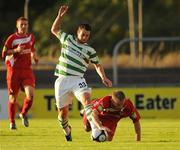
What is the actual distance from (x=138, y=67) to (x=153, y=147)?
1762 centimetres

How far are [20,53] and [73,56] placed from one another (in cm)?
412

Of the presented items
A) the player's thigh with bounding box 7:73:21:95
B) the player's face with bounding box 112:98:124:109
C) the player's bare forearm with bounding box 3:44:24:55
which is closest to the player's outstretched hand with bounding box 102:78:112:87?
the player's face with bounding box 112:98:124:109

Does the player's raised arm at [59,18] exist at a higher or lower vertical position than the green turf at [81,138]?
higher

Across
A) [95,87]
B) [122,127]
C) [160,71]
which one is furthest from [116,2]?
[122,127]

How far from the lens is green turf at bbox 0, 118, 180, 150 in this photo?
1644 cm

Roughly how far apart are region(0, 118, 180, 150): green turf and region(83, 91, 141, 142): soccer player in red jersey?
207 mm

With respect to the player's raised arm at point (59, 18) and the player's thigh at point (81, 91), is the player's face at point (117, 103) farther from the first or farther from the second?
the player's raised arm at point (59, 18)

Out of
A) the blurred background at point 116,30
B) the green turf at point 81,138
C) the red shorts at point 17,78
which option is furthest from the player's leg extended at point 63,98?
the blurred background at point 116,30

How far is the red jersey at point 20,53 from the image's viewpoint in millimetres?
21219

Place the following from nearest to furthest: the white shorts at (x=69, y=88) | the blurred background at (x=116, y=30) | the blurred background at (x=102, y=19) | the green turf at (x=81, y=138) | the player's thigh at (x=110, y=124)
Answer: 1. the green turf at (x=81, y=138)
2. the white shorts at (x=69, y=88)
3. the player's thigh at (x=110, y=124)
4. the blurred background at (x=116, y=30)
5. the blurred background at (x=102, y=19)

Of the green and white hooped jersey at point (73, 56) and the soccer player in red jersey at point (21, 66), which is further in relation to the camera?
the soccer player in red jersey at point (21, 66)

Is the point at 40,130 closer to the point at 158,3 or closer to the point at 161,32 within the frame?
the point at 161,32

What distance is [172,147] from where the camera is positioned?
16.2 m

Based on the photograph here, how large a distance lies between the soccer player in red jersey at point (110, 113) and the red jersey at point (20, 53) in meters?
3.87
